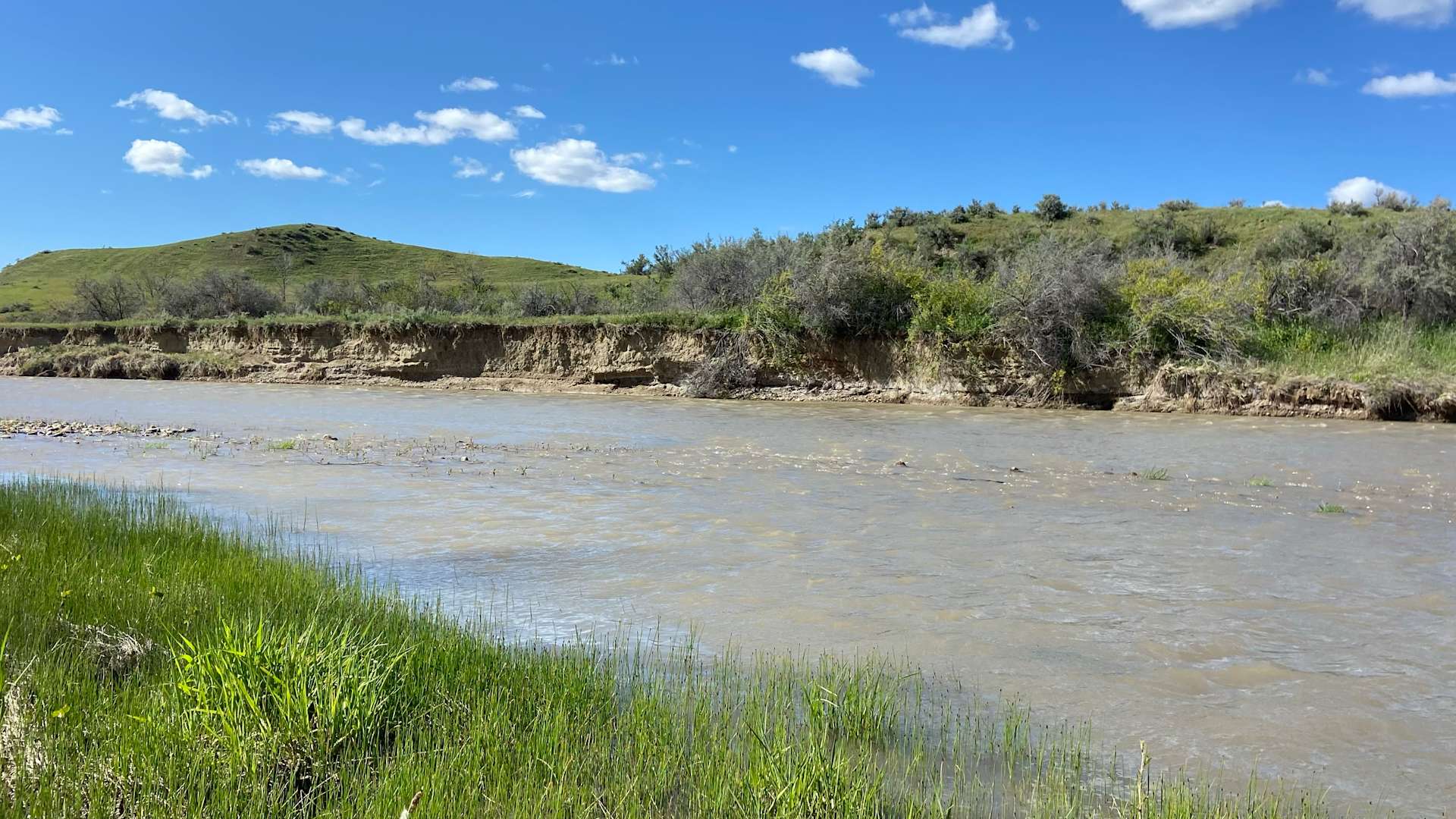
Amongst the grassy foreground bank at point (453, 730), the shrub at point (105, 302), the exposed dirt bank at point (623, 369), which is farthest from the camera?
the shrub at point (105, 302)

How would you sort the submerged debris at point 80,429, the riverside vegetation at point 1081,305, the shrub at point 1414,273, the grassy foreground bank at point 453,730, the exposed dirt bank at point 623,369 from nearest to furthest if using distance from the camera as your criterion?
the grassy foreground bank at point 453,730, the submerged debris at point 80,429, the exposed dirt bank at point 623,369, the riverside vegetation at point 1081,305, the shrub at point 1414,273

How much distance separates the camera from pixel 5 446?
14.5 m

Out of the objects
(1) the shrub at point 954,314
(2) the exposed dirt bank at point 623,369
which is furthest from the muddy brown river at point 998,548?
(1) the shrub at point 954,314

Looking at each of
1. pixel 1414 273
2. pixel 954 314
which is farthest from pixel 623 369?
pixel 1414 273

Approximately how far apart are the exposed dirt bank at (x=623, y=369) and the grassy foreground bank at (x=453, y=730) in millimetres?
19095

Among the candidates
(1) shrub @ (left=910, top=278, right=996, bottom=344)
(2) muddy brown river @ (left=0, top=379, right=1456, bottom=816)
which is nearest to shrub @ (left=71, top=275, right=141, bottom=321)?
(2) muddy brown river @ (left=0, top=379, right=1456, bottom=816)

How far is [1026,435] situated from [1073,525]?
8.06 meters

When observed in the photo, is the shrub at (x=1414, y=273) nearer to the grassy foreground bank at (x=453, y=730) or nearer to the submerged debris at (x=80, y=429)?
the grassy foreground bank at (x=453, y=730)

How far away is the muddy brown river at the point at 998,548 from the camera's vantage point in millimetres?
4660

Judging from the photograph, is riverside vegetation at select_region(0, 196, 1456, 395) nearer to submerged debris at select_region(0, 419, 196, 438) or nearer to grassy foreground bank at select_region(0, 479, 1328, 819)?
submerged debris at select_region(0, 419, 196, 438)

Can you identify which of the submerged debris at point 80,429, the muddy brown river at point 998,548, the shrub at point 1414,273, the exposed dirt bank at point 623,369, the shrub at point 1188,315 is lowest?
the muddy brown river at point 998,548

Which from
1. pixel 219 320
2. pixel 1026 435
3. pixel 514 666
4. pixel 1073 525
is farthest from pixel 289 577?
pixel 219 320

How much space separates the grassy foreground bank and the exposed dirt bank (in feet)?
62.6

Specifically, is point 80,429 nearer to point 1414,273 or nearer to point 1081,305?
point 1081,305
